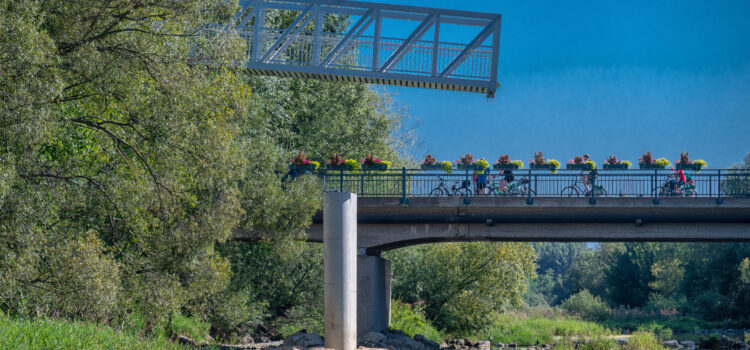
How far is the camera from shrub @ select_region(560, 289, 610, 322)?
60219 millimetres

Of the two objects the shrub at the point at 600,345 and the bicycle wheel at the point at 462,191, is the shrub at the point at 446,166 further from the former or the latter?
the shrub at the point at 600,345

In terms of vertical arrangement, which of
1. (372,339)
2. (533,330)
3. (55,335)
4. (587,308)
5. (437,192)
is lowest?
(587,308)

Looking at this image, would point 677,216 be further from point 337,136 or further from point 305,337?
point 337,136

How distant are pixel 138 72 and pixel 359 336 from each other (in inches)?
483

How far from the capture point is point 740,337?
43.3 meters

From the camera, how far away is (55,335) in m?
15.2

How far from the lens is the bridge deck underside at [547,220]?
84.2 ft

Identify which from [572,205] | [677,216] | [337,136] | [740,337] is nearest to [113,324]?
[572,205]

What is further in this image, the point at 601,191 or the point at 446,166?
the point at 446,166

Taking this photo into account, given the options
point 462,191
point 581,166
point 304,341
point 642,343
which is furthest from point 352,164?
point 642,343

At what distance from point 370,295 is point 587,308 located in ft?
128

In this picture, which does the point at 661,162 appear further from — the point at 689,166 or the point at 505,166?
the point at 505,166

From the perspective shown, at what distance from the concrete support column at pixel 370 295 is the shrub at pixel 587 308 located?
121ft

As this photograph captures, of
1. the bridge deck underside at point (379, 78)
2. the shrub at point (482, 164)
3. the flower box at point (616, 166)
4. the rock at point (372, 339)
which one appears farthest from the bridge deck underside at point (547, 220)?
the bridge deck underside at point (379, 78)
